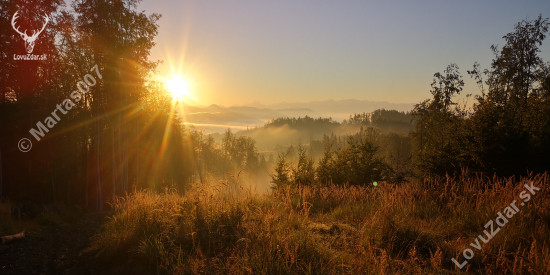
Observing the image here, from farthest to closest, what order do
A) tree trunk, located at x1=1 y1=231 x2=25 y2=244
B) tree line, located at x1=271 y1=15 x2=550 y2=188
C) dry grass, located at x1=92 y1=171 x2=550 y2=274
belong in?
tree line, located at x1=271 y1=15 x2=550 y2=188 < tree trunk, located at x1=1 y1=231 x2=25 y2=244 < dry grass, located at x1=92 y1=171 x2=550 y2=274

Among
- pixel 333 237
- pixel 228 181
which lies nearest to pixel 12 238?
pixel 228 181

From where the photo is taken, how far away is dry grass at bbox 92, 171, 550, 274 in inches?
149

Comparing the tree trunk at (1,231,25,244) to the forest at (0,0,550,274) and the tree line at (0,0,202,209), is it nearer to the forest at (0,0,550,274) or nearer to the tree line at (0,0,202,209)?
the forest at (0,0,550,274)

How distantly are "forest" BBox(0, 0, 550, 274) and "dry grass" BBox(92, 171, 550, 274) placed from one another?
4 centimetres

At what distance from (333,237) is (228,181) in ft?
8.95

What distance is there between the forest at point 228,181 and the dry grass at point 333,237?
4 cm

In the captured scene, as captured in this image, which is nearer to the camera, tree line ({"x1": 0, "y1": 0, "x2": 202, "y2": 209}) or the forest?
the forest

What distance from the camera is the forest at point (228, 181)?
4312mm

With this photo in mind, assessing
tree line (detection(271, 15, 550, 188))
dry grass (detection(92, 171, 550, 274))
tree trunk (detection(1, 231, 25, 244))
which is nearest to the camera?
dry grass (detection(92, 171, 550, 274))

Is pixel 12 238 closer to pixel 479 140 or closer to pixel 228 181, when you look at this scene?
pixel 228 181

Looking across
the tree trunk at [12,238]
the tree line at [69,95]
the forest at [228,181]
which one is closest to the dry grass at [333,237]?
the forest at [228,181]

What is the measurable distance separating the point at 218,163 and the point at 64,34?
5593cm

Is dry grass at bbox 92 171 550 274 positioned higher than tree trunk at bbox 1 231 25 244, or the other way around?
dry grass at bbox 92 171 550 274

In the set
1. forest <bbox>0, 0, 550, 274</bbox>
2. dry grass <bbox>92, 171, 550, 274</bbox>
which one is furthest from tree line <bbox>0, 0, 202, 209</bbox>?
dry grass <bbox>92, 171, 550, 274</bbox>
